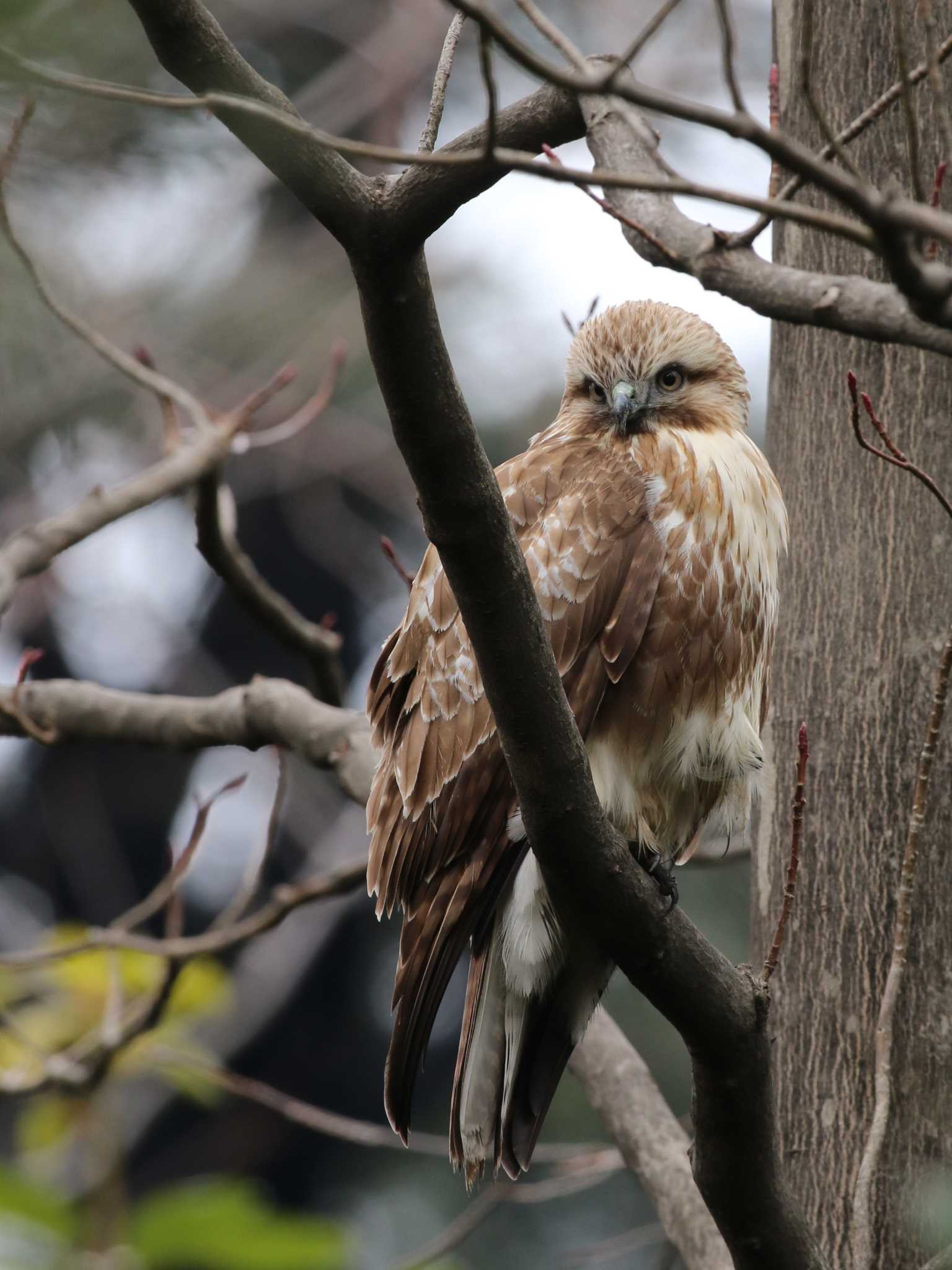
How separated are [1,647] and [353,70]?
3.92m

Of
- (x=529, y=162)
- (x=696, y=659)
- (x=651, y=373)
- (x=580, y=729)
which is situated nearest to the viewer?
(x=529, y=162)

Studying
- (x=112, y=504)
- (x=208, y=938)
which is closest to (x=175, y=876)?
(x=208, y=938)

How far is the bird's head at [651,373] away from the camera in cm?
354

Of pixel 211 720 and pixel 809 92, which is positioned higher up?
pixel 809 92

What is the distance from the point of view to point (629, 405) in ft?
11.4

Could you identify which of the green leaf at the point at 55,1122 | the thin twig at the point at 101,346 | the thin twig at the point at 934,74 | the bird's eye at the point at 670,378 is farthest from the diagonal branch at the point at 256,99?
the green leaf at the point at 55,1122

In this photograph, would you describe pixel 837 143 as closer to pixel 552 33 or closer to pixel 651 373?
pixel 552 33

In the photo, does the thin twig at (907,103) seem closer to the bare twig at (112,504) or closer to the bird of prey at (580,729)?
Result: the bird of prey at (580,729)

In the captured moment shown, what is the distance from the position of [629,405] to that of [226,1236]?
208 cm

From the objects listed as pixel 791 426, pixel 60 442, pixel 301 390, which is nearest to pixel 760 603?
pixel 791 426

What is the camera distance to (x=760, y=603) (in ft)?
10.6

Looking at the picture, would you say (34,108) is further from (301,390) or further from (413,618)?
(301,390)

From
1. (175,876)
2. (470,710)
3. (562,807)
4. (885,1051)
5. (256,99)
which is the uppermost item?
(256,99)

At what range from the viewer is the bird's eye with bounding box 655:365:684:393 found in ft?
11.9
